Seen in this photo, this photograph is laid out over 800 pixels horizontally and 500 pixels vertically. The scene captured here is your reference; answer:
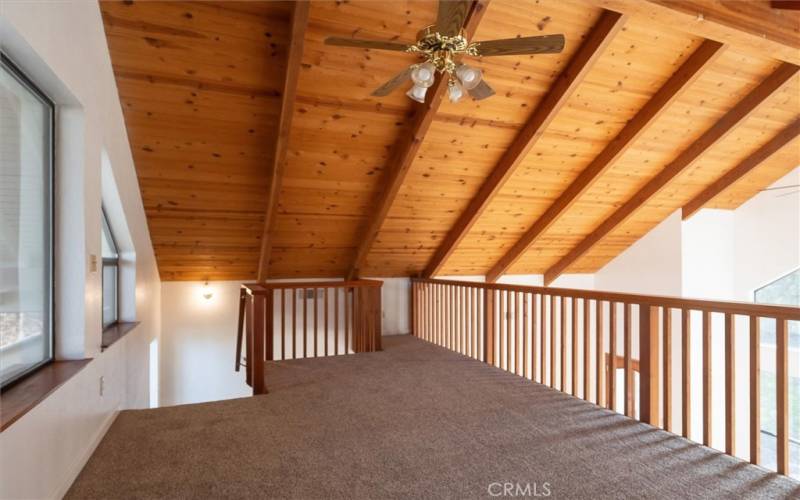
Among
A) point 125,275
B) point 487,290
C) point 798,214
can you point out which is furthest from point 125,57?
point 798,214

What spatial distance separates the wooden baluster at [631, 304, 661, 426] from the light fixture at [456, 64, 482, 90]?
190 cm

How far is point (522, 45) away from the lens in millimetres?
2322

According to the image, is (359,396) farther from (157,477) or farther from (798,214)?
(798,214)

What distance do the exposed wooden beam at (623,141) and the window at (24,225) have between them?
4871 millimetres

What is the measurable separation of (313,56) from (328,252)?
278 centimetres

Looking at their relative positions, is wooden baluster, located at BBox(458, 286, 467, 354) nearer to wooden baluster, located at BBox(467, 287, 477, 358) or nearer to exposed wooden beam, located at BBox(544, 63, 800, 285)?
wooden baluster, located at BBox(467, 287, 477, 358)

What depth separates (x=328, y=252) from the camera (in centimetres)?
563

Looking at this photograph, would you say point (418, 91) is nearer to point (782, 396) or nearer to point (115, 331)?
point (782, 396)

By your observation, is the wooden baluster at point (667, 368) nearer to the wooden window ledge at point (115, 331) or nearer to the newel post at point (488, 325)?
the newel post at point (488, 325)

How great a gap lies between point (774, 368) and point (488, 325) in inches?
181

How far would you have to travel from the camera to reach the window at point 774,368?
6051 millimetres

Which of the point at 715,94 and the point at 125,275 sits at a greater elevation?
the point at 715,94

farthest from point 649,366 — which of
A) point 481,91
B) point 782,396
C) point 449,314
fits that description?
point 449,314

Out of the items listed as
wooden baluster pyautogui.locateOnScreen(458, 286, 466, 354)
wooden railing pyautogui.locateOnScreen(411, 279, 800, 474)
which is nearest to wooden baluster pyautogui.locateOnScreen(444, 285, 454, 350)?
wooden railing pyautogui.locateOnScreen(411, 279, 800, 474)
